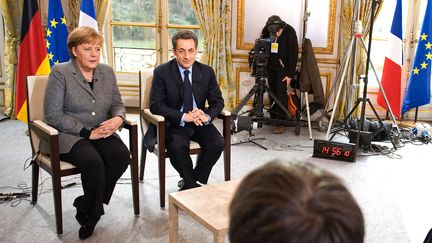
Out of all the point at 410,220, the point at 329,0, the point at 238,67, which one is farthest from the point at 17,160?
the point at 329,0

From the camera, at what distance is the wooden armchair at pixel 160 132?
114 inches

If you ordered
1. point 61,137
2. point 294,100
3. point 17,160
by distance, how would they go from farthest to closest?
point 294,100 < point 17,160 < point 61,137

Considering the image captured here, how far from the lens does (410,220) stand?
9.20ft

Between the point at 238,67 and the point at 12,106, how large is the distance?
2669 millimetres

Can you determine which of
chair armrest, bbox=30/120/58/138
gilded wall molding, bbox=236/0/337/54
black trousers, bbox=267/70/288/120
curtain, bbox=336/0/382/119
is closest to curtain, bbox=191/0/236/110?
gilded wall molding, bbox=236/0/337/54

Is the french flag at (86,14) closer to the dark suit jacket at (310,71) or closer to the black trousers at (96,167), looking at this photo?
the black trousers at (96,167)

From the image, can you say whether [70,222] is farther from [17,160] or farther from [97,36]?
[17,160]

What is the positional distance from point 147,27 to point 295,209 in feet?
17.4

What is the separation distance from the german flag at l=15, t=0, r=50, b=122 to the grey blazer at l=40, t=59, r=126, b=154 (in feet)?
5.34

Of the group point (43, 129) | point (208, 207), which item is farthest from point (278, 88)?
point (208, 207)

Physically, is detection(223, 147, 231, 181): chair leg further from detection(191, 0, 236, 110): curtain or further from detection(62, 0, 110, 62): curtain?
detection(62, 0, 110, 62): curtain

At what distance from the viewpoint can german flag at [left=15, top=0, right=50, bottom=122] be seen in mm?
4195

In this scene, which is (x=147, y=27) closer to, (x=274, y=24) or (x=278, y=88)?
(x=274, y=24)

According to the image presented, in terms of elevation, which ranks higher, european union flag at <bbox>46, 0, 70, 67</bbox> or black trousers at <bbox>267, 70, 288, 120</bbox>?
european union flag at <bbox>46, 0, 70, 67</bbox>
